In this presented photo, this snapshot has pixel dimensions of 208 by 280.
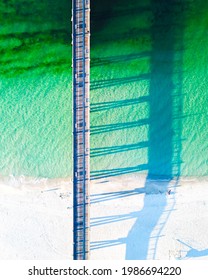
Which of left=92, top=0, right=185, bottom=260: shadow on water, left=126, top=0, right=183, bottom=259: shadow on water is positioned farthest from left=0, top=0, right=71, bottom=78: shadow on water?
left=126, top=0, right=183, bottom=259: shadow on water

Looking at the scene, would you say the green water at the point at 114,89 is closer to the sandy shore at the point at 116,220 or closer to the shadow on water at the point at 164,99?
the shadow on water at the point at 164,99

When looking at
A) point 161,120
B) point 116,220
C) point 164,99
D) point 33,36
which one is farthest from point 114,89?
point 116,220

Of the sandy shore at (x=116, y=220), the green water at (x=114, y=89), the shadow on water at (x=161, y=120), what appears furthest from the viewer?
the green water at (x=114, y=89)

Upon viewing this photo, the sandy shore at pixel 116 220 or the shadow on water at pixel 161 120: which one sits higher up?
the shadow on water at pixel 161 120

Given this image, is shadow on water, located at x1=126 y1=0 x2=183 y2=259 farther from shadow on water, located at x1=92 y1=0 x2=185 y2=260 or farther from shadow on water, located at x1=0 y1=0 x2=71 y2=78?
shadow on water, located at x1=0 y1=0 x2=71 y2=78

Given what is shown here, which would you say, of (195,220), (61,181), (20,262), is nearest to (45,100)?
(61,181)

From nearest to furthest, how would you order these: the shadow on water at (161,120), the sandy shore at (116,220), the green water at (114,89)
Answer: the sandy shore at (116,220)
the shadow on water at (161,120)
the green water at (114,89)

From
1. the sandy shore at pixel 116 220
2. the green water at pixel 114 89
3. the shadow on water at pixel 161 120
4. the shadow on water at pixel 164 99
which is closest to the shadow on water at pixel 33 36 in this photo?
the green water at pixel 114 89

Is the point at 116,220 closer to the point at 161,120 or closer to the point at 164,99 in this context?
the point at 161,120
